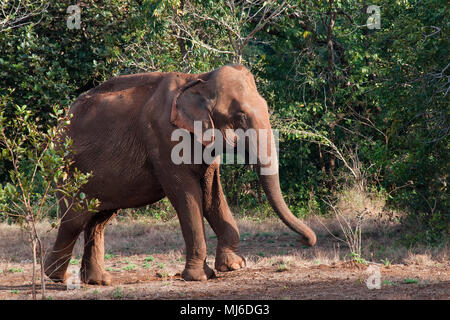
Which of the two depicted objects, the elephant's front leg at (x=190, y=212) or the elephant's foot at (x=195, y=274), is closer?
the elephant's front leg at (x=190, y=212)

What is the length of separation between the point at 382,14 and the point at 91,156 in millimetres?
8597

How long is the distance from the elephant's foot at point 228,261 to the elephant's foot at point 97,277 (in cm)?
154

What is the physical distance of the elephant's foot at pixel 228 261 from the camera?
9.95m

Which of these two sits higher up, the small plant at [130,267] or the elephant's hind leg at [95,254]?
the elephant's hind leg at [95,254]

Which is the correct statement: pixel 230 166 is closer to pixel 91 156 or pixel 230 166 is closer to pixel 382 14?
pixel 382 14

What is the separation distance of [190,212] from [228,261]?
41.3 inches

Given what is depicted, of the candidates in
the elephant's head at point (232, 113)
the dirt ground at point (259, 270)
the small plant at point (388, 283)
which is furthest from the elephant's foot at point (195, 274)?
the small plant at point (388, 283)

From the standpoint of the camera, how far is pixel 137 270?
446 inches

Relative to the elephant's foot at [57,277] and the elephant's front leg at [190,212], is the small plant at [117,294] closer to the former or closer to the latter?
the elephant's front leg at [190,212]

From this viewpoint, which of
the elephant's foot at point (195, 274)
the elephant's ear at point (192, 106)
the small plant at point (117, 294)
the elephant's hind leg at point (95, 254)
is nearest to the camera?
the small plant at point (117, 294)

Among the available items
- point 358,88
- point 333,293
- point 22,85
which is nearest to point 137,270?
point 333,293

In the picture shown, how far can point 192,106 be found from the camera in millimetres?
9375

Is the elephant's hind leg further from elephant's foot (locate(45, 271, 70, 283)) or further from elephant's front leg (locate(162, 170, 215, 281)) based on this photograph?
elephant's front leg (locate(162, 170, 215, 281))

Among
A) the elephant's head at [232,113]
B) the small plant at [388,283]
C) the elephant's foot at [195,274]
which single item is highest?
the elephant's head at [232,113]
